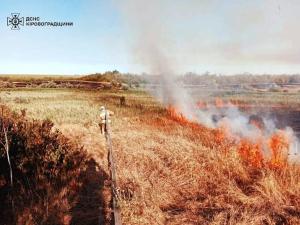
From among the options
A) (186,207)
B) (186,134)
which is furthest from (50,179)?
(186,134)

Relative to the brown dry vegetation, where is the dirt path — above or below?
below

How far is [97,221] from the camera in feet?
24.5

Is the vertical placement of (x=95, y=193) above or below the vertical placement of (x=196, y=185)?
below

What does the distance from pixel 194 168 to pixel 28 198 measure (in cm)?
405

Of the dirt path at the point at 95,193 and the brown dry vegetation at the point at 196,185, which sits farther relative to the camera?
the dirt path at the point at 95,193

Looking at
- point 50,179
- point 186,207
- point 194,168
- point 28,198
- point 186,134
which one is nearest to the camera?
point 186,207

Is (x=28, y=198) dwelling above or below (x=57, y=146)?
below

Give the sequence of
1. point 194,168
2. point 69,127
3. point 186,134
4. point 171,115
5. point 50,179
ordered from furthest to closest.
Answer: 1. point 171,115
2. point 69,127
3. point 186,134
4. point 194,168
5. point 50,179

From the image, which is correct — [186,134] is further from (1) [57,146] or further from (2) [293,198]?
(2) [293,198]

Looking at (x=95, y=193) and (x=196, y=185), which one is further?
(x=196, y=185)

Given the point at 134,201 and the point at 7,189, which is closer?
the point at 134,201

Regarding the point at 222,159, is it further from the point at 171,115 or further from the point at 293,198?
the point at 171,115

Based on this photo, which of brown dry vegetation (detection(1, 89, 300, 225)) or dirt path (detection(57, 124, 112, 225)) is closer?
brown dry vegetation (detection(1, 89, 300, 225))

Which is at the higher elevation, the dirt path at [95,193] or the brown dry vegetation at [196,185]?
the brown dry vegetation at [196,185]
